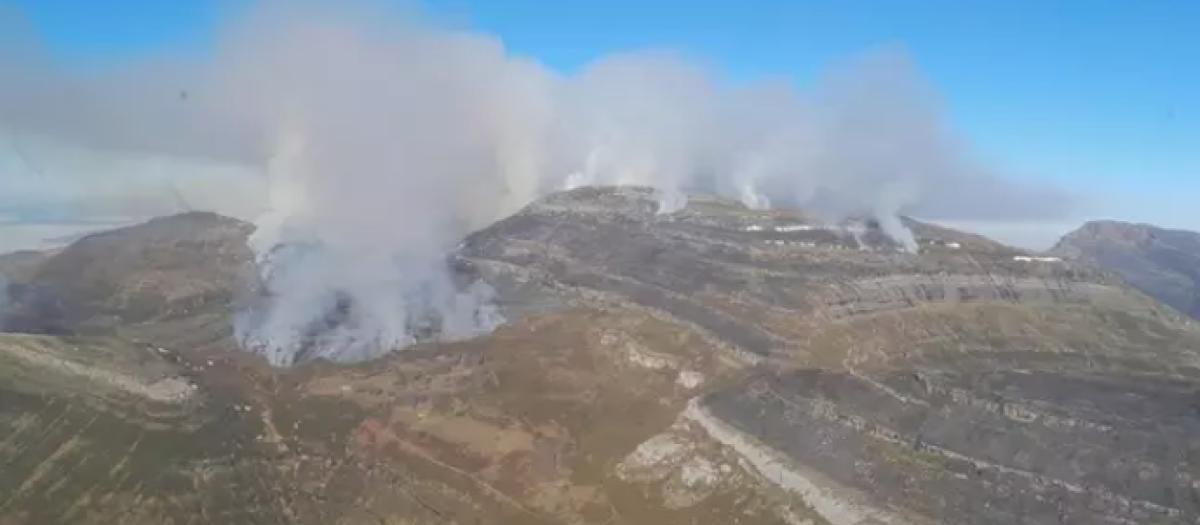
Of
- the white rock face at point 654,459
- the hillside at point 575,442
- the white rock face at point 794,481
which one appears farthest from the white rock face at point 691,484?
the white rock face at point 794,481

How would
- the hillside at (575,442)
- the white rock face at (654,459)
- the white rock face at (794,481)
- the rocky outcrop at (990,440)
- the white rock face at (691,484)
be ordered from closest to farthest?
1. the rocky outcrop at (990,440)
2. the white rock face at (794,481)
3. the hillside at (575,442)
4. the white rock face at (691,484)
5. the white rock face at (654,459)

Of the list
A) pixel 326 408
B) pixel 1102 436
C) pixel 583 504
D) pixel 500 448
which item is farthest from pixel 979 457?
pixel 326 408

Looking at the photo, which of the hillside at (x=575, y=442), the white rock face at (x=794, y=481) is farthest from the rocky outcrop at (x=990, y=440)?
the white rock face at (x=794, y=481)

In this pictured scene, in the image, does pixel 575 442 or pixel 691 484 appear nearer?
pixel 691 484

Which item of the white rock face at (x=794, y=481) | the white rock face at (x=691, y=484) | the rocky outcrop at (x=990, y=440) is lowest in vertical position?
the white rock face at (x=691, y=484)

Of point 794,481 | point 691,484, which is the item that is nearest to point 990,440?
point 794,481

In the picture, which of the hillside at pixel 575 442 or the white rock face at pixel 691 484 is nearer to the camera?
the hillside at pixel 575 442

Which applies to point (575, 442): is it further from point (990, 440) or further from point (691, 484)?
point (990, 440)

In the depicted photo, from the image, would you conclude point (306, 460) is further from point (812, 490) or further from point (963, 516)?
point (963, 516)

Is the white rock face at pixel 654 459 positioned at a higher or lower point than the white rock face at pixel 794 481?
lower

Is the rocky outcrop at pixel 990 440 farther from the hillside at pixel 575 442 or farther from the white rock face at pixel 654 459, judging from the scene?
the white rock face at pixel 654 459

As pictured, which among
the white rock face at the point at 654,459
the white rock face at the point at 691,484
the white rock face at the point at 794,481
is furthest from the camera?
the white rock face at the point at 654,459
